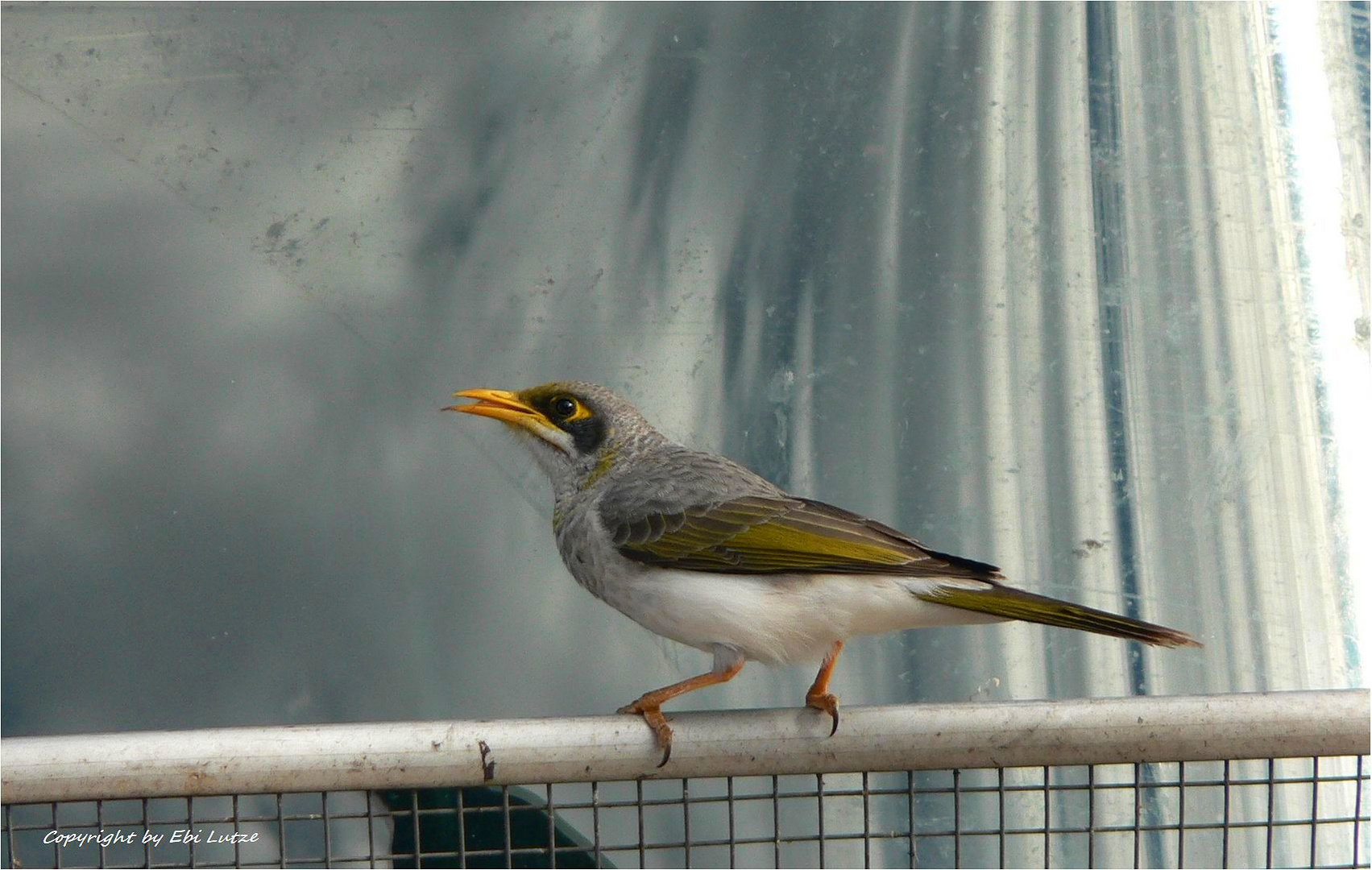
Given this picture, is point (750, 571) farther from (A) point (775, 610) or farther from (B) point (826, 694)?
(B) point (826, 694)

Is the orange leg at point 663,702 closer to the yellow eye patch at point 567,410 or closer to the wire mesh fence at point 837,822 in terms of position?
the wire mesh fence at point 837,822

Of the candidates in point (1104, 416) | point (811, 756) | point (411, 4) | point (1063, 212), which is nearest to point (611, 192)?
point (411, 4)

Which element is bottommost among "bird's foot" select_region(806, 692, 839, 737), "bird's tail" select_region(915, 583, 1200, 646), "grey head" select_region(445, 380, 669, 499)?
"bird's foot" select_region(806, 692, 839, 737)

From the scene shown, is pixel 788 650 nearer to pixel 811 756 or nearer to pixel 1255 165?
pixel 811 756

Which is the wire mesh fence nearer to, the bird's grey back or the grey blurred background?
the grey blurred background

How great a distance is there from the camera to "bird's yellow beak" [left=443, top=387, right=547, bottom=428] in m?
2.71

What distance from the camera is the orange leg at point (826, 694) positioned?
182cm

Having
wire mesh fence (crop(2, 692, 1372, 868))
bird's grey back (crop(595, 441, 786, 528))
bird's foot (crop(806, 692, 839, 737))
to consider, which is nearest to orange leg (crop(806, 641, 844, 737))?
bird's foot (crop(806, 692, 839, 737))

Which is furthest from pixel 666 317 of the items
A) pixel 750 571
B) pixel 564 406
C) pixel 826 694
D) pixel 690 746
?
pixel 690 746

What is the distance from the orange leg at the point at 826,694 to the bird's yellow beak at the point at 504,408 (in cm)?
81

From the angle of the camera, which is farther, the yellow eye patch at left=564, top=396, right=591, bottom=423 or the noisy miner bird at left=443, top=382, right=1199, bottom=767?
the yellow eye patch at left=564, top=396, right=591, bottom=423

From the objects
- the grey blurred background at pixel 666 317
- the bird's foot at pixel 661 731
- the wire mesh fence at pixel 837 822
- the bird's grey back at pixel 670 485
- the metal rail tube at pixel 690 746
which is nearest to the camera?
the metal rail tube at pixel 690 746

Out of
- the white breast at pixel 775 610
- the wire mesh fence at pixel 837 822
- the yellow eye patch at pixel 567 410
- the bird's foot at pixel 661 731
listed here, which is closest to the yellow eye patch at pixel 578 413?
the yellow eye patch at pixel 567 410

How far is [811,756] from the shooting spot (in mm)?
1780
